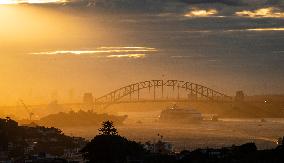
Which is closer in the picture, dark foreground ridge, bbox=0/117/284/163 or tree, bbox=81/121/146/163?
tree, bbox=81/121/146/163

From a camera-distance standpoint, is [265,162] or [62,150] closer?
[265,162]

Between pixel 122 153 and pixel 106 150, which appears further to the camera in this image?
pixel 122 153

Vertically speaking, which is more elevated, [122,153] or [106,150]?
[106,150]

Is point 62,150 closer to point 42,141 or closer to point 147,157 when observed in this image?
point 42,141

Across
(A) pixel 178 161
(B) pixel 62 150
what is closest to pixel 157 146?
(B) pixel 62 150

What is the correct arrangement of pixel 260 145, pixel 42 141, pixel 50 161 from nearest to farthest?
pixel 50 161 < pixel 42 141 < pixel 260 145

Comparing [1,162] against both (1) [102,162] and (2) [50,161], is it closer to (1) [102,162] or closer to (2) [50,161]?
(2) [50,161]

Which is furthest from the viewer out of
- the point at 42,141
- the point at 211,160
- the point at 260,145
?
the point at 260,145

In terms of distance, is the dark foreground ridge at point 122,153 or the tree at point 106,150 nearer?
the tree at point 106,150

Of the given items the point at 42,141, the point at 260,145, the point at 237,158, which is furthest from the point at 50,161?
the point at 260,145
